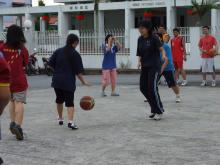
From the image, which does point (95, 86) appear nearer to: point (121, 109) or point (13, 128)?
point (121, 109)

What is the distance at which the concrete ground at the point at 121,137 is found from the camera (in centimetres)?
691

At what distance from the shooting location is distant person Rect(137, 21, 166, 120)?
10047mm

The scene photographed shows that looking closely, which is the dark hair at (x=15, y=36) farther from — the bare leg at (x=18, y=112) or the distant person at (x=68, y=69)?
the distant person at (x=68, y=69)

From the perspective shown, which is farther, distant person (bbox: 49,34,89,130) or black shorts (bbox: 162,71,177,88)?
black shorts (bbox: 162,71,177,88)

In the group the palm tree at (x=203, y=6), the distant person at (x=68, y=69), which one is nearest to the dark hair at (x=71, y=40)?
the distant person at (x=68, y=69)

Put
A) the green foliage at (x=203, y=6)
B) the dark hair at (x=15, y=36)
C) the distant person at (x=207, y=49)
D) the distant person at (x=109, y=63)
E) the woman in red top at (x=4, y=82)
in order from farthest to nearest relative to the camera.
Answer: the green foliage at (x=203, y=6)
the distant person at (x=207, y=49)
the distant person at (x=109, y=63)
the dark hair at (x=15, y=36)
the woman in red top at (x=4, y=82)

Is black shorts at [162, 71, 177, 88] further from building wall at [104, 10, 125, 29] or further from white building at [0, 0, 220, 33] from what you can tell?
building wall at [104, 10, 125, 29]

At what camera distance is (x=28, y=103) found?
1319cm

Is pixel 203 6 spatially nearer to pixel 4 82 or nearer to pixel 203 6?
pixel 203 6

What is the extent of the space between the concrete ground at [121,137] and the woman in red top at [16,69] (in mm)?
292

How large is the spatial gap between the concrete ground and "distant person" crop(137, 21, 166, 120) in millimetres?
322

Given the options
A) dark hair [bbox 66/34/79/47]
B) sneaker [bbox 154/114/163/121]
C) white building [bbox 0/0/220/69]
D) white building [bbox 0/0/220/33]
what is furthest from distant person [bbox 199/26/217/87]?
white building [bbox 0/0/220/33]

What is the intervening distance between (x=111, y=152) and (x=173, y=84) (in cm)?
524


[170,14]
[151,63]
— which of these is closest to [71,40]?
[151,63]
